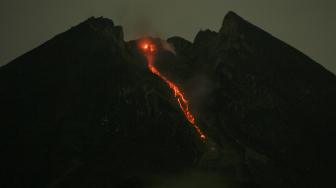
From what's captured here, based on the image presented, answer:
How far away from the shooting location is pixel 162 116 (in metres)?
74.7

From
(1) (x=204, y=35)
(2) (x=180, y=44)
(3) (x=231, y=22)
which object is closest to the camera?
(3) (x=231, y=22)

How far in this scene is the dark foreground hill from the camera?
64438mm

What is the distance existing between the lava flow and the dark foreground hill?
210 cm

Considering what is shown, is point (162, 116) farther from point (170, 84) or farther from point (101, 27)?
point (101, 27)

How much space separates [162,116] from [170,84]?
1614cm

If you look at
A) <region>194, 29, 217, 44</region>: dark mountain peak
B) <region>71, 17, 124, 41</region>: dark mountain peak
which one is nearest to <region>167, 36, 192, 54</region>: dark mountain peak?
<region>194, 29, 217, 44</region>: dark mountain peak

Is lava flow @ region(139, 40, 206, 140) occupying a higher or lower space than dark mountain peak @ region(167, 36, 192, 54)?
lower

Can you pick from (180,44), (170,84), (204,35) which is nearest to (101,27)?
(170,84)

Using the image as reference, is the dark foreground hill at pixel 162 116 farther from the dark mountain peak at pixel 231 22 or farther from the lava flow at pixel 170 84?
the lava flow at pixel 170 84

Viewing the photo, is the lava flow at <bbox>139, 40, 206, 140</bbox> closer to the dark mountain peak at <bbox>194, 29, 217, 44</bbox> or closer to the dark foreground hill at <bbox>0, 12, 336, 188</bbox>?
the dark foreground hill at <bbox>0, 12, 336, 188</bbox>

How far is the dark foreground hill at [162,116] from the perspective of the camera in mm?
64438

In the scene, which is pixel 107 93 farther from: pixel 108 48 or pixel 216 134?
pixel 216 134

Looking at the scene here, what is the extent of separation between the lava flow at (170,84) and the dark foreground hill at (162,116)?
6.90ft

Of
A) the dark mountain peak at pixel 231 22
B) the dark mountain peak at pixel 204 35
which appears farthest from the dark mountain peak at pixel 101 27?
the dark mountain peak at pixel 231 22
